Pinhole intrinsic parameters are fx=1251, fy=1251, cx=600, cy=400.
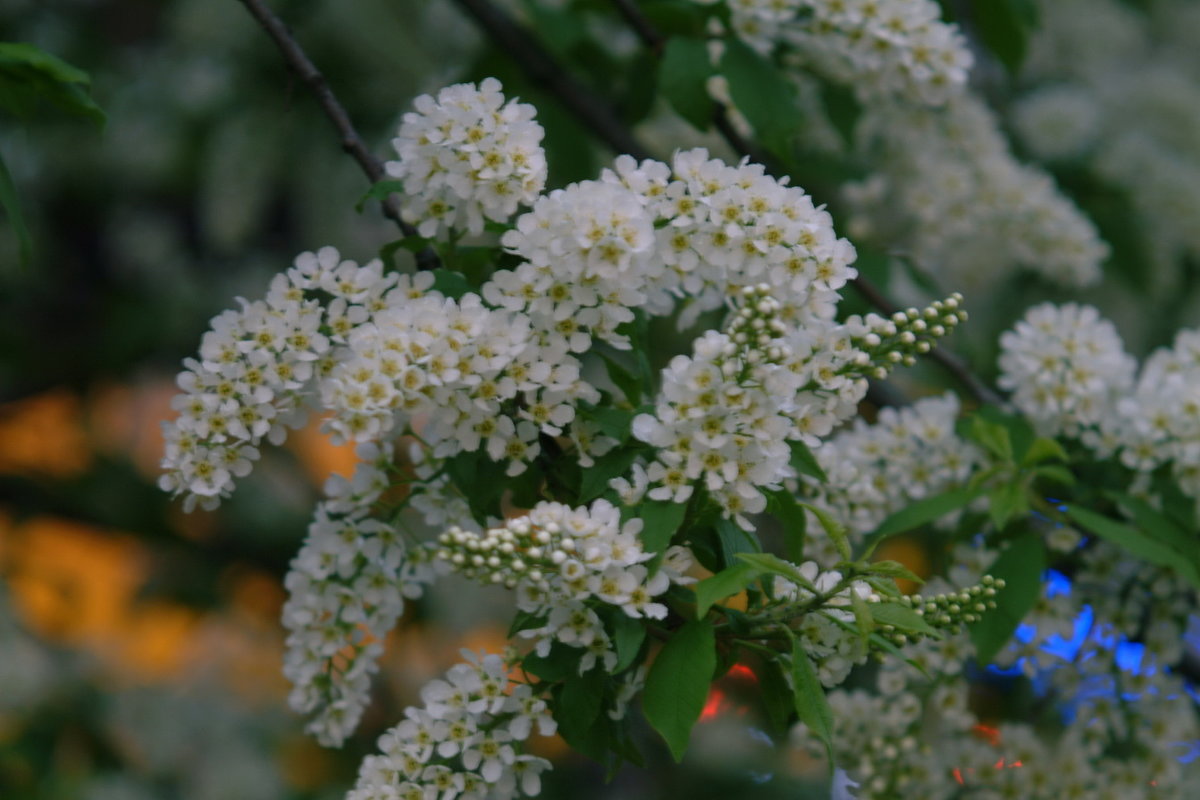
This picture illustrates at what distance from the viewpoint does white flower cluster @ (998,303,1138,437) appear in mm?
1959

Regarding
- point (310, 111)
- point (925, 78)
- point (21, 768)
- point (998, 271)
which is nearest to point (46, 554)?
point (21, 768)

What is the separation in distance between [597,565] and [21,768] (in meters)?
2.77

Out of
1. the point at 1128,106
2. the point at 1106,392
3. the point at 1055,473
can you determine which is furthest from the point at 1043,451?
the point at 1128,106

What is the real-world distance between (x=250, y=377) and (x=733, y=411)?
537mm

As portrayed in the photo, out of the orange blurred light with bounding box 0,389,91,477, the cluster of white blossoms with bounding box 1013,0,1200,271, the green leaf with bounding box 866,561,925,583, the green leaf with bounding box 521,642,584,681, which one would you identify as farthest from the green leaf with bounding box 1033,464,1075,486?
the orange blurred light with bounding box 0,389,91,477

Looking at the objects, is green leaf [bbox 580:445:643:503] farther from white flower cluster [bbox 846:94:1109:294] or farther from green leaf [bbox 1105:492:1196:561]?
white flower cluster [bbox 846:94:1109:294]

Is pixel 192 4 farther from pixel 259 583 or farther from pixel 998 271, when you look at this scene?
pixel 259 583

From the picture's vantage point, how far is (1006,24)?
2414mm

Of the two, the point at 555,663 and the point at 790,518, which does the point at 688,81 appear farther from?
the point at 555,663

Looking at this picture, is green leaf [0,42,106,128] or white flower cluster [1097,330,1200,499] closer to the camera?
green leaf [0,42,106,128]

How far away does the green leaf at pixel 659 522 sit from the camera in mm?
1238

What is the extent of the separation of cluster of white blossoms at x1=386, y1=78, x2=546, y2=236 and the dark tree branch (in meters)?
1.09

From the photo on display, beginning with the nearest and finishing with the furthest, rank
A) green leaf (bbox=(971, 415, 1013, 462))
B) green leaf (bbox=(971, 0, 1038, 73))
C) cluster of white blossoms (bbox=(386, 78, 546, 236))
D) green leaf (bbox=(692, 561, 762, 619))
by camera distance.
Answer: green leaf (bbox=(692, 561, 762, 619)) → cluster of white blossoms (bbox=(386, 78, 546, 236)) → green leaf (bbox=(971, 415, 1013, 462)) → green leaf (bbox=(971, 0, 1038, 73))

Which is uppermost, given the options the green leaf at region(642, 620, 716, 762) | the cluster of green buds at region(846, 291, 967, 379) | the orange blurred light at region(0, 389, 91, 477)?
the cluster of green buds at region(846, 291, 967, 379)
